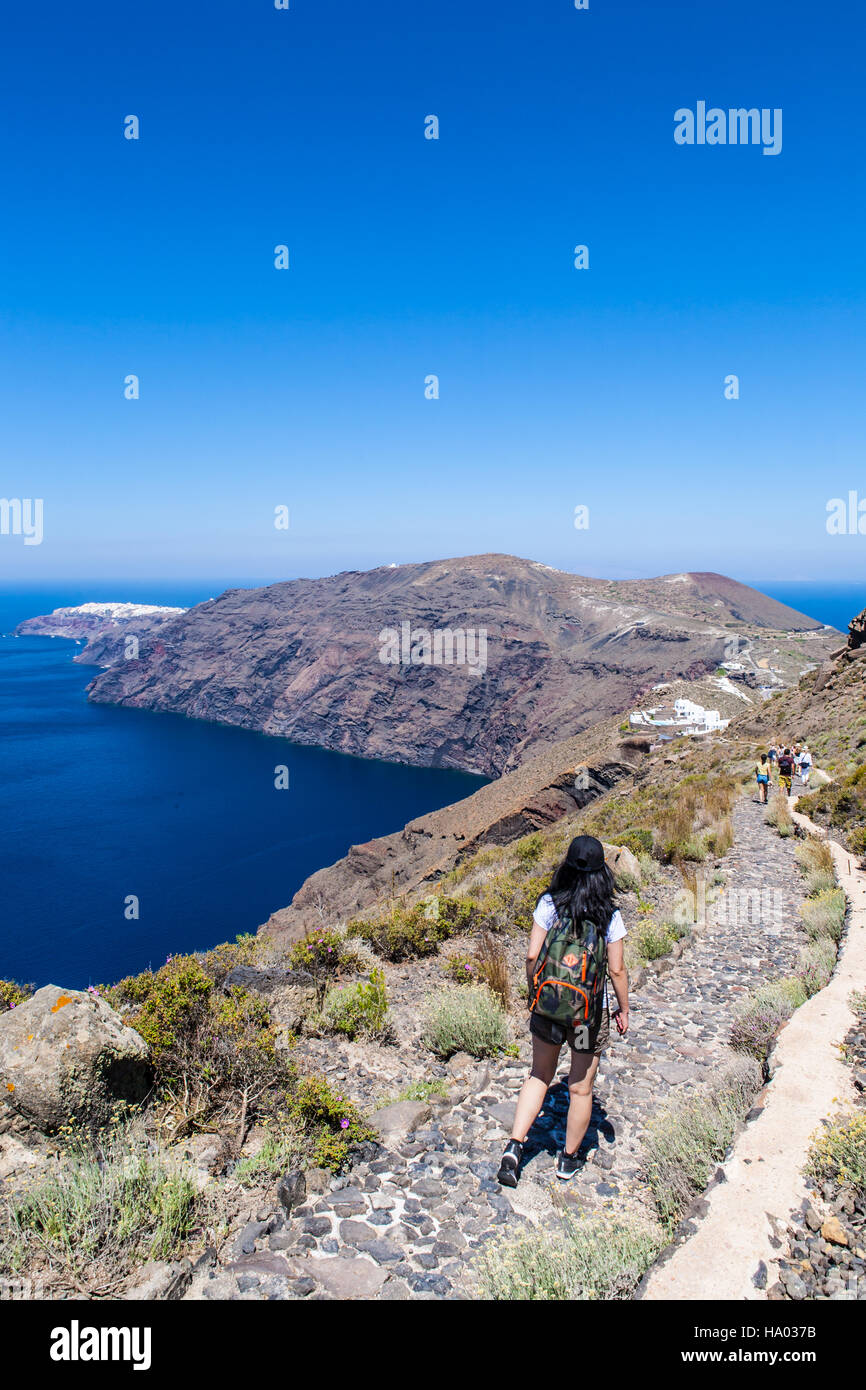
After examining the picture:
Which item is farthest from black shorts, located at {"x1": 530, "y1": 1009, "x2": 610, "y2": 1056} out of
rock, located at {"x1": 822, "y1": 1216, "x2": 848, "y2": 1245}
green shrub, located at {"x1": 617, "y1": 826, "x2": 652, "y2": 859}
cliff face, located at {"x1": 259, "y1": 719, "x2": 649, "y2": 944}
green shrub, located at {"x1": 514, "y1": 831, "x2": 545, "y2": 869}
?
cliff face, located at {"x1": 259, "y1": 719, "x2": 649, "y2": 944}

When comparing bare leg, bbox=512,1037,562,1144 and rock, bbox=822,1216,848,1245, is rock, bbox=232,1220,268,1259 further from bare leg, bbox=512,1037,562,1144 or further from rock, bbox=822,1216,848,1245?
rock, bbox=822,1216,848,1245

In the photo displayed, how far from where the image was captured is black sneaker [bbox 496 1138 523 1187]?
11.9 feet

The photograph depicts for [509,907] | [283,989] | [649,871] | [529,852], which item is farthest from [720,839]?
[283,989]

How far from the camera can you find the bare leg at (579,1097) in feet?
12.2

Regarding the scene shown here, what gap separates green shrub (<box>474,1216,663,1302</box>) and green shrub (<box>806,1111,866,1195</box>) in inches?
35.2

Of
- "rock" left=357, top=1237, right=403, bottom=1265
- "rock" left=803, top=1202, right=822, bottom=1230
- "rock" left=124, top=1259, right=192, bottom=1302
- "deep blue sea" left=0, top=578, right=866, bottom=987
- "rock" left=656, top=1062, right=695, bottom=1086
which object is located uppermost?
"rock" left=803, top=1202, right=822, bottom=1230

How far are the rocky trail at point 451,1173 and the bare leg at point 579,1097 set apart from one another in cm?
23

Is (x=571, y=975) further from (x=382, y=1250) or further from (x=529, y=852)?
(x=529, y=852)

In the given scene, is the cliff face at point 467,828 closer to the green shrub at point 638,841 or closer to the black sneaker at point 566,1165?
the green shrub at point 638,841

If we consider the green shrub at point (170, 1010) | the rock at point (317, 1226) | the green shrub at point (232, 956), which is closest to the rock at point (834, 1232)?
the rock at point (317, 1226)

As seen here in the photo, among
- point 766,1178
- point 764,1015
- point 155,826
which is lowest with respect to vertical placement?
point 155,826

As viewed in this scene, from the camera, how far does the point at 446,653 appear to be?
→ 126438mm

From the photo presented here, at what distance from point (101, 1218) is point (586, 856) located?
9.41ft
